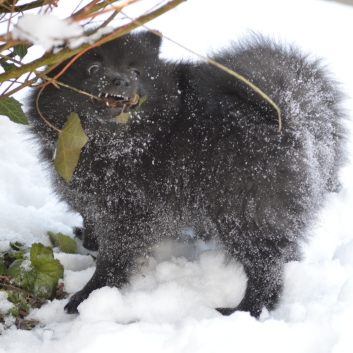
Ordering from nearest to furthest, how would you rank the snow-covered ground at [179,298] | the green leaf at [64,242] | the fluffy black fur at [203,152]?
1. the snow-covered ground at [179,298]
2. the fluffy black fur at [203,152]
3. the green leaf at [64,242]

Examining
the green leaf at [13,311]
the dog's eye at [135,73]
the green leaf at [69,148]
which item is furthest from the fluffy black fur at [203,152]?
the green leaf at [69,148]

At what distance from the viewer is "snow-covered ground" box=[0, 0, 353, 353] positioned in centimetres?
180

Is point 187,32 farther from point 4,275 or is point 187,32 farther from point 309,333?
point 309,333

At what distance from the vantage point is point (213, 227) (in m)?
2.25

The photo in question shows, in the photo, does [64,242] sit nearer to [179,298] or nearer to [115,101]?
[179,298]

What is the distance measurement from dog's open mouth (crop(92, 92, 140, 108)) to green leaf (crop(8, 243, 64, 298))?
753mm

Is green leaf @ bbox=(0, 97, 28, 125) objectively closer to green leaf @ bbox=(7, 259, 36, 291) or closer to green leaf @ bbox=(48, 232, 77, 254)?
green leaf @ bbox=(7, 259, 36, 291)

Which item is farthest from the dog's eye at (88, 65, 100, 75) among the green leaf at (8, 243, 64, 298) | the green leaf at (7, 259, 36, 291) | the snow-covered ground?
the green leaf at (7, 259, 36, 291)

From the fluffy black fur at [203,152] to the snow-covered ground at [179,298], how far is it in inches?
5.4

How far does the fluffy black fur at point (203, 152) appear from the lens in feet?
6.73

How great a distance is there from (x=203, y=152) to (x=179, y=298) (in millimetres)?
702

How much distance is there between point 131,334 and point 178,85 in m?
1.23

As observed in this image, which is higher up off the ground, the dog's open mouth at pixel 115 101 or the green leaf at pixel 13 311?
the dog's open mouth at pixel 115 101

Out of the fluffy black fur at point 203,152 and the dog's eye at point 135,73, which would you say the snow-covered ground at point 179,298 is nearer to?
the fluffy black fur at point 203,152
